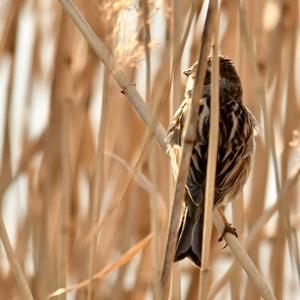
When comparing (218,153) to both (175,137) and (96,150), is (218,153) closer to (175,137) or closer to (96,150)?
(175,137)

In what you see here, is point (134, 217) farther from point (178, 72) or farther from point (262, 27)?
point (178, 72)

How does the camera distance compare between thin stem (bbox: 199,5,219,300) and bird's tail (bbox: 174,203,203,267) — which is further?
bird's tail (bbox: 174,203,203,267)

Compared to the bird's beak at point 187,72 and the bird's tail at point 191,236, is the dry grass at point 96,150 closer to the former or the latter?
the bird's beak at point 187,72

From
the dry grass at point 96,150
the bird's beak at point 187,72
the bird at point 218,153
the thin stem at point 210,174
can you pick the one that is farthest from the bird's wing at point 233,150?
the thin stem at point 210,174

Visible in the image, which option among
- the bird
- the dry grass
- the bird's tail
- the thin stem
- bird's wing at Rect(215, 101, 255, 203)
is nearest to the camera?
the thin stem

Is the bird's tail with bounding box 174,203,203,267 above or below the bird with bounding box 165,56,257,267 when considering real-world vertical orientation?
below

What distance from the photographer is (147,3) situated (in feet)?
8.68

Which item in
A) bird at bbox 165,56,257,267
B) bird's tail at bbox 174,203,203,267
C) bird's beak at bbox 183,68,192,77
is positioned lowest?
bird's tail at bbox 174,203,203,267

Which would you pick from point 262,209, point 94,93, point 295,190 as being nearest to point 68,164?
point 94,93

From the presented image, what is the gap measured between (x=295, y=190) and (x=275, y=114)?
0.45m

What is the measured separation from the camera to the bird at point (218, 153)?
2695 millimetres

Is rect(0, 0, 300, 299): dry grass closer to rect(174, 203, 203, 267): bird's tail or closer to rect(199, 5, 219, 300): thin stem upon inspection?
rect(174, 203, 203, 267): bird's tail

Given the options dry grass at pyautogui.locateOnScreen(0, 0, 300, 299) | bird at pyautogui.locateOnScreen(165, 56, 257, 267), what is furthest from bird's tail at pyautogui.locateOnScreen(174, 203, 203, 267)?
dry grass at pyautogui.locateOnScreen(0, 0, 300, 299)

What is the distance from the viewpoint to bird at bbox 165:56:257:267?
2.70 m
